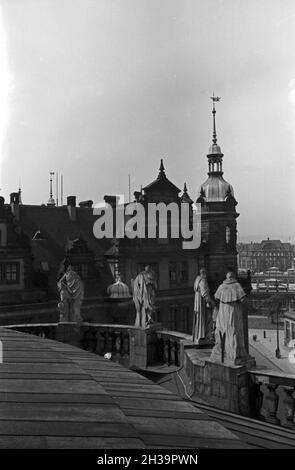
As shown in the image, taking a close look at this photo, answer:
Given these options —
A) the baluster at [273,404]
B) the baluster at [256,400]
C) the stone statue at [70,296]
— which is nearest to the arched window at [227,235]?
the stone statue at [70,296]

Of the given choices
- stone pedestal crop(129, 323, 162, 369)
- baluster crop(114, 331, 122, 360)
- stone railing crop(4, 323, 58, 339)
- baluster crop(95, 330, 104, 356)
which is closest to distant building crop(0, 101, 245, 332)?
stone railing crop(4, 323, 58, 339)

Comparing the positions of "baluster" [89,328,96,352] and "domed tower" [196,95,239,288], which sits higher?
"domed tower" [196,95,239,288]

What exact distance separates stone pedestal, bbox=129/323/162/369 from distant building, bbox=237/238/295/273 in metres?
147

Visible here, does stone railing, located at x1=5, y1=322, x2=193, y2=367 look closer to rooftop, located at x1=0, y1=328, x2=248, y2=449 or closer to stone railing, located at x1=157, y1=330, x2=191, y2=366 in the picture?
stone railing, located at x1=157, y1=330, x2=191, y2=366

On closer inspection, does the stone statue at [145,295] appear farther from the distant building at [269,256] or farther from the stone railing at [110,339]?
the distant building at [269,256]

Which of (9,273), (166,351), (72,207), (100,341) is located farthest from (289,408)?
(72,207)

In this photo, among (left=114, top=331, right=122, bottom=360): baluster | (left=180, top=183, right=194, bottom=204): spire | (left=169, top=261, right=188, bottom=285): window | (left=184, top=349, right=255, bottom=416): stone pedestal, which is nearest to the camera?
(left=184, top=349, right=255, bottom=416): stone pedestal

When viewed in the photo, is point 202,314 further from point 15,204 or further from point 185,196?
point 185,196

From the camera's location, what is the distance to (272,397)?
7074 mm

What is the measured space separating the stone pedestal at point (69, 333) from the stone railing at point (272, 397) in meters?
6.19

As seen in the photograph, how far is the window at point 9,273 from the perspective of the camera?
106 ft

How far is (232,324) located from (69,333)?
6141 millimetres

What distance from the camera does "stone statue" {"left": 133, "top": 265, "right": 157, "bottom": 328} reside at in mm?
11344
